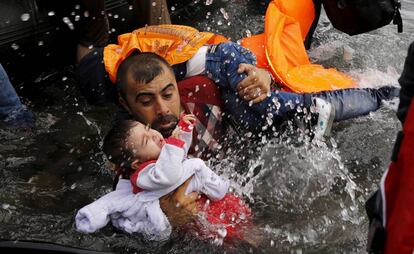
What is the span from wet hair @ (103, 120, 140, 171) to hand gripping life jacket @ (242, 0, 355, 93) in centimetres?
117

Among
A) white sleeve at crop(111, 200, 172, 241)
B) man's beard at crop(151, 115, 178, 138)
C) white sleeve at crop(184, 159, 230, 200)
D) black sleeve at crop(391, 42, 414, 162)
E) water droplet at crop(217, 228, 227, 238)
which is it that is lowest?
water droplet at crop(217, 228, 227, 238)

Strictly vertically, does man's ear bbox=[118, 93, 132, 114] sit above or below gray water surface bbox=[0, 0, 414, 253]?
above

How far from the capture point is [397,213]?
4.47ft

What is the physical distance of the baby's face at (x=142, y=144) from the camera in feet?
7.54

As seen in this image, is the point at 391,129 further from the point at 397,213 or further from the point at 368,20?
the point at 397,213

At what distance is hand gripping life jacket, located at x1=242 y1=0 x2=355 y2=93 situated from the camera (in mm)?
3227

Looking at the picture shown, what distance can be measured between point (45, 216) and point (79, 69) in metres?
0.90

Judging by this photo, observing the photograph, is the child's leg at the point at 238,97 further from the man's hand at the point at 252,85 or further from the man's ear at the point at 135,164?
the man's ear at the point at 135,164

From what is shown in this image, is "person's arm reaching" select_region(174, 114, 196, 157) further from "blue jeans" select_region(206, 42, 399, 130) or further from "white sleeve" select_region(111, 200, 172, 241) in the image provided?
"blue jeans" select_region(206, 42, 399, 130)

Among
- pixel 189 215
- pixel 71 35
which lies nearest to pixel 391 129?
pixel 189 215

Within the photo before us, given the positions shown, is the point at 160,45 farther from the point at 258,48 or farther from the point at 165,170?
the point at 165,170

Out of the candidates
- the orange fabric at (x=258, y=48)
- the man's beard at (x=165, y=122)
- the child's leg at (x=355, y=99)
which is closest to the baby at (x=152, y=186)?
the man's beard at (x=165, y=122)

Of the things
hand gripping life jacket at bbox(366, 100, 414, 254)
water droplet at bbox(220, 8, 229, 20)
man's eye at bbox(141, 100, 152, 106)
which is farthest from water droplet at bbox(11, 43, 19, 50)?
hand gripping life jacket at bbox(366, 100, 414, 254)

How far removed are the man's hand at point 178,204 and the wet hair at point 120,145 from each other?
0.73ft
